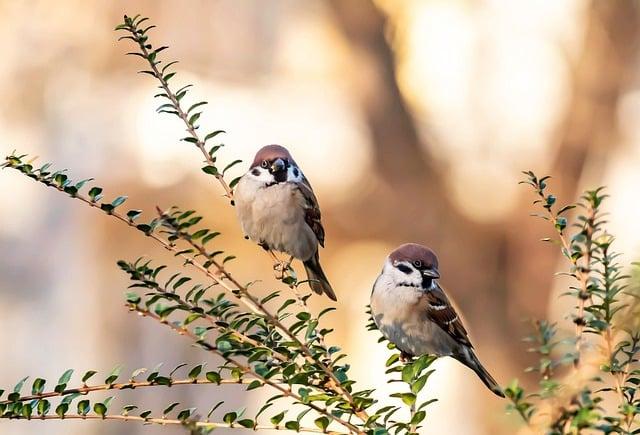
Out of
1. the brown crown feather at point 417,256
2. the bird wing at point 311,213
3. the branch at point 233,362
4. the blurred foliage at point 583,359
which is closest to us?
the blurred foliage at point 583,359

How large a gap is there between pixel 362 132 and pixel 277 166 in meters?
2.54

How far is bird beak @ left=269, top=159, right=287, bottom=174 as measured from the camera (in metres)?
2.27

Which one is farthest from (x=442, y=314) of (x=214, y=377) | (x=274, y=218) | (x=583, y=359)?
(x=583, y=359)

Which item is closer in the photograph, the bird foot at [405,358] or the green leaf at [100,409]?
the green leaf at [100,409]

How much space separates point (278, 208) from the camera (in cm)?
227

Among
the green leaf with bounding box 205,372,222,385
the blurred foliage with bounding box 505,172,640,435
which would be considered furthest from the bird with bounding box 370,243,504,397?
the blurred foliage with bounding box 505,172,640,435

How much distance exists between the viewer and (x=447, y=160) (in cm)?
484

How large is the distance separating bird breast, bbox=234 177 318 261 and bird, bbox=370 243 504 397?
34 cm

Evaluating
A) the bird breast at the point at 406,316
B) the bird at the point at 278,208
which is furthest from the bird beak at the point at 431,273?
the bird at the point at 278,208

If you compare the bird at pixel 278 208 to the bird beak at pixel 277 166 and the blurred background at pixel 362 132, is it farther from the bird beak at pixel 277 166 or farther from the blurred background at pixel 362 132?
the blurred background at pixel 362 132

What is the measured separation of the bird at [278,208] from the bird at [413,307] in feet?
0.86

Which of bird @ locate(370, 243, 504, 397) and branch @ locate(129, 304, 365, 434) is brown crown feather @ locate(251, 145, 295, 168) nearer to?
bird @ locate(370, 243, 504, 397)

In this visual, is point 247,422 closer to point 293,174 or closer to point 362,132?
point 293,174

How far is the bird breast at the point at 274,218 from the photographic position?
224cm
